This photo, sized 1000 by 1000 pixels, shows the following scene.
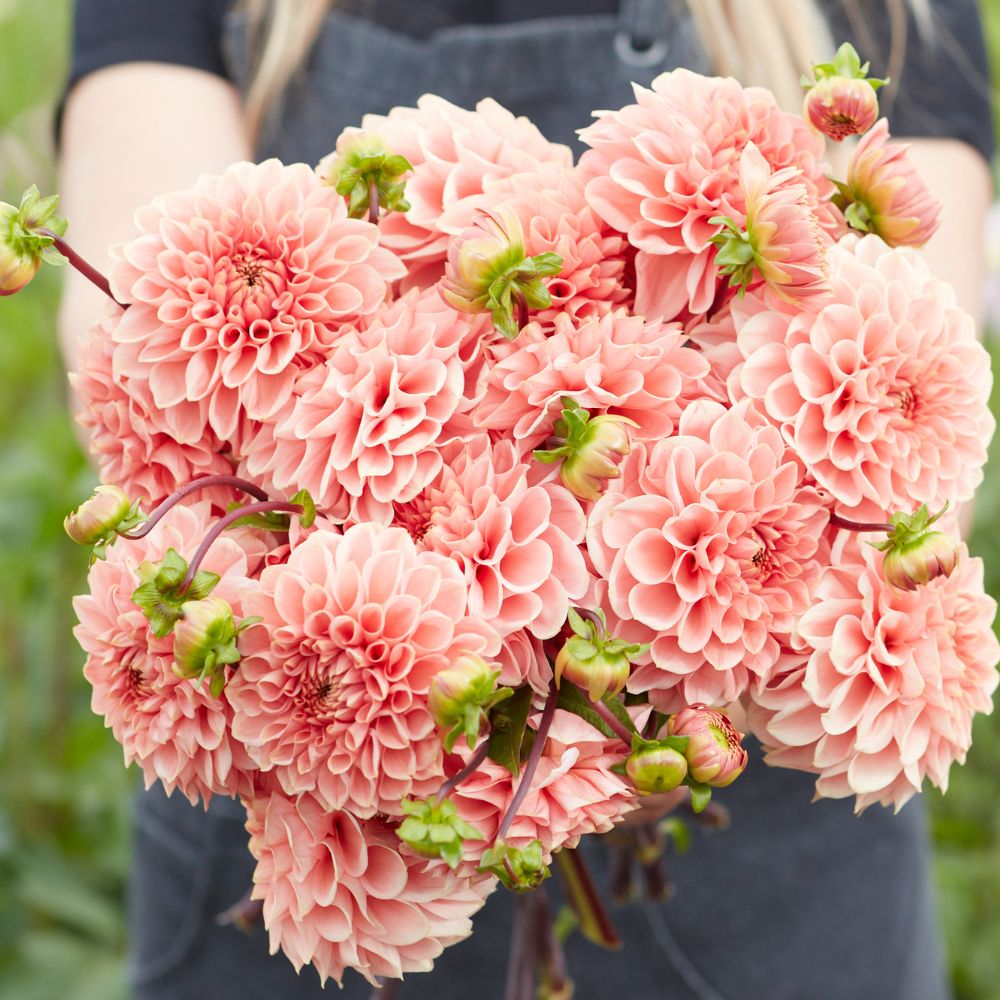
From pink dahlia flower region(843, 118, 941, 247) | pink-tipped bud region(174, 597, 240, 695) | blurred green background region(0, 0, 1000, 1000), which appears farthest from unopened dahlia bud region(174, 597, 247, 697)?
blurred green background region(0, 0, 1000, 1000)

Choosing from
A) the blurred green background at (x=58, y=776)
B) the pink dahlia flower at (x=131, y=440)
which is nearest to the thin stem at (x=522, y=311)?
the pink dahlia flower at (x=131, y=440)

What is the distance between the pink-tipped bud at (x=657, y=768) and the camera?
1.09 feet

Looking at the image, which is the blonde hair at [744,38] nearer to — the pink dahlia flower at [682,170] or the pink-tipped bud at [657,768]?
the pink dahlia flower at [682,170]

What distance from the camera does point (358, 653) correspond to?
12.9 inches

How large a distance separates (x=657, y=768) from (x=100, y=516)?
0.18 m

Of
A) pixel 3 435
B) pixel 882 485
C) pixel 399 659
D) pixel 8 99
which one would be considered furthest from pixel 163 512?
pixel 8 99

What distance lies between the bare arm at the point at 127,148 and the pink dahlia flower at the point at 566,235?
1.27 feet

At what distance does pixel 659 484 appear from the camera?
0.35 meters

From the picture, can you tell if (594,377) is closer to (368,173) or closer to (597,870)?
(368,173)

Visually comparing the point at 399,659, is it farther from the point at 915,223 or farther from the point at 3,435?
the point at 3,435

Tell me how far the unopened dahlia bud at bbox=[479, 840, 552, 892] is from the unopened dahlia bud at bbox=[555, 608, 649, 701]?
0.05m

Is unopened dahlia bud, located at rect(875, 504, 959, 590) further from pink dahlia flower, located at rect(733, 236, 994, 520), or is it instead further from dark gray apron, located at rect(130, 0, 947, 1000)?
dark gray apron, located at rect(130, 0, 947, 1000)

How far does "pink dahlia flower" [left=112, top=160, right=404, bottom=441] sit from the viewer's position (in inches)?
14.6

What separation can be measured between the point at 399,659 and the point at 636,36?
22.9 inches
